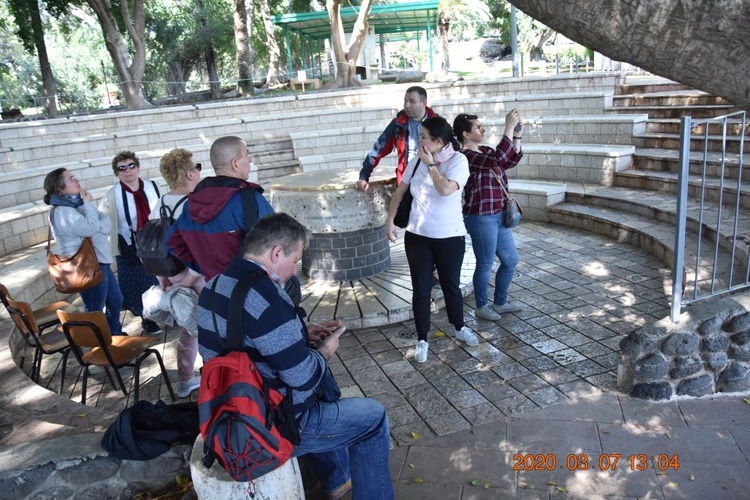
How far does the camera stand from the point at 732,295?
12.5 feet

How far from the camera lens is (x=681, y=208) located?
3445 mm

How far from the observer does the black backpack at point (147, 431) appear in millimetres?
2535

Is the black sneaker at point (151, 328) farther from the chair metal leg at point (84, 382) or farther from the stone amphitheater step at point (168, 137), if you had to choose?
the stone amphitheater step at point (168, 137)

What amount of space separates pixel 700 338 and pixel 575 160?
5769mm

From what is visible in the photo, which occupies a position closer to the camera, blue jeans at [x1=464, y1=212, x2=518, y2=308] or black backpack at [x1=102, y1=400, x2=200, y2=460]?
black backpack at [x1=102, y1=400, x2=200, y2=460]

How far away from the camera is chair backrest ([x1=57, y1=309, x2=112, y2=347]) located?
3564mm

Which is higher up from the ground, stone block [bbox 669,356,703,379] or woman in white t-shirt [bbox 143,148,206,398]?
woman in white t-shirt [bbox 143,148,206,398]

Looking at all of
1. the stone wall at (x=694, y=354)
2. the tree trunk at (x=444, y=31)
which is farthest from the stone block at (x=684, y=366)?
the tree trunk at (x=444, y=31)

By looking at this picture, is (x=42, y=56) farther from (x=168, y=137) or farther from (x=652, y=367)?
(x=652, y=367)

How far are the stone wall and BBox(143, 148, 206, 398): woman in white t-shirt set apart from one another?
8.91ft

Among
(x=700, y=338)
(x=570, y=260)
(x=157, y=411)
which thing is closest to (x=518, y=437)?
(x=700, y=338)

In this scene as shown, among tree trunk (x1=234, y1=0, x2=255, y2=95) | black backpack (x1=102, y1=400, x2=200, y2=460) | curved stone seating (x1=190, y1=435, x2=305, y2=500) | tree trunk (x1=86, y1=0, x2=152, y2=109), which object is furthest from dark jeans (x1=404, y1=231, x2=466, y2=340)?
tree trunk (x1=234, y1=0, x2=255, y2=95)

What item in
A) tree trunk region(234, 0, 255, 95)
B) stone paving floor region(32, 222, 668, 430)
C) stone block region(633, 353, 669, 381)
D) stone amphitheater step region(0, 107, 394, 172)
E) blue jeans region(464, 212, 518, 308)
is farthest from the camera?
tree trunk region(234, 0, 255, 95)

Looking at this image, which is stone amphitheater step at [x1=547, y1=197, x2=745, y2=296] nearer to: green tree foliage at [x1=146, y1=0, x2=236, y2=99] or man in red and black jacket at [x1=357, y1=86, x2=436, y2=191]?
man in red and black jacket at [x1=357, y1=86, x2=436, y2=191]
